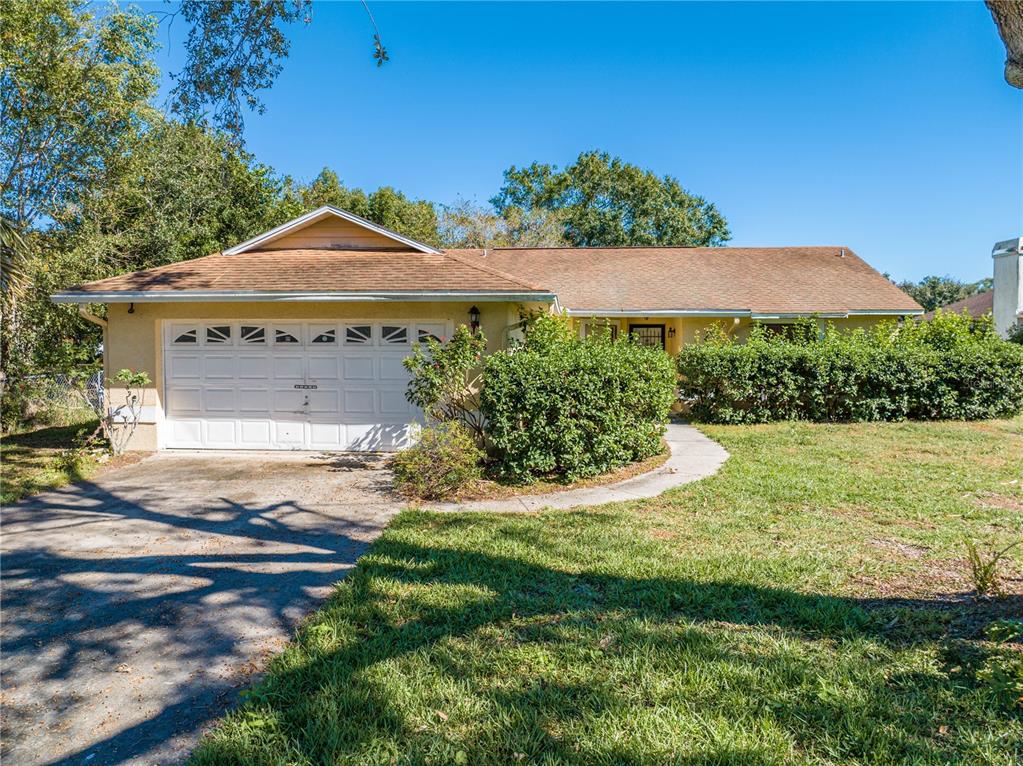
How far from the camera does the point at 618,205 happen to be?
3503 cm

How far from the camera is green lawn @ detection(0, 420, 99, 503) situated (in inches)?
304

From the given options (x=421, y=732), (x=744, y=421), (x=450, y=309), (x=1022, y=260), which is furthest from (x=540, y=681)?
(x=1022, y=260)

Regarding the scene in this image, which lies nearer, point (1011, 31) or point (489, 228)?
point (1011, 31)

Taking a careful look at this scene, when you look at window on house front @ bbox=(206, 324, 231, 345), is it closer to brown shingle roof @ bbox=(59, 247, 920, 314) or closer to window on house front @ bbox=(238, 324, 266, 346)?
window on house front @ bbox=(238, 324, 266, 346)

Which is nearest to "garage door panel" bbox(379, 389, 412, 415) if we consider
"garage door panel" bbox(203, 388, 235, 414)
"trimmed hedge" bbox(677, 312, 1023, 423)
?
"garage door panel" bbox(203, 388, 235, 414)

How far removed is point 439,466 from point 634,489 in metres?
2.60

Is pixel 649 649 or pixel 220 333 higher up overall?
pixel 220 333

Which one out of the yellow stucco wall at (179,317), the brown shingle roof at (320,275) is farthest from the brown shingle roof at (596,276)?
the yellow stucco wall at (179,317)

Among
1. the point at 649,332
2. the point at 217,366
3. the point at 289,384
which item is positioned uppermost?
the point at 649,332

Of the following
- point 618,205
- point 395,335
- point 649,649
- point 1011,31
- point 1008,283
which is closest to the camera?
point 1011,31

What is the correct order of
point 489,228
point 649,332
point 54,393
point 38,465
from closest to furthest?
point 38,465 < point 54,393 < point 649,332 < point 489,228

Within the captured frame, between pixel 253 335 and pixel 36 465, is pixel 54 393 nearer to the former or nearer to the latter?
pixel 36 465

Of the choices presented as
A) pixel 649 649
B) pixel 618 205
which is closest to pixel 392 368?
pixel 649 649

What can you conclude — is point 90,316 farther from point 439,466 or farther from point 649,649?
point 649,649
